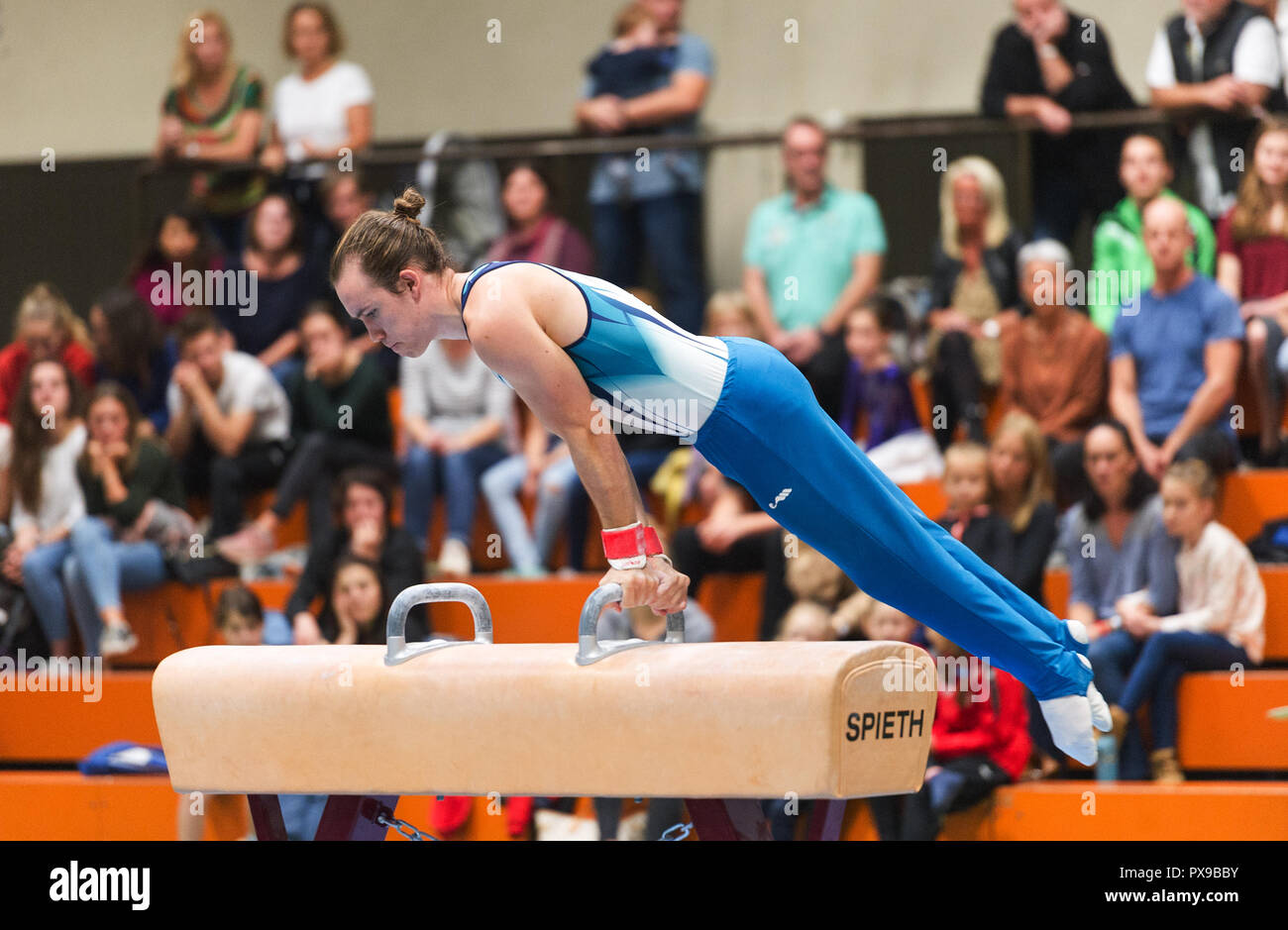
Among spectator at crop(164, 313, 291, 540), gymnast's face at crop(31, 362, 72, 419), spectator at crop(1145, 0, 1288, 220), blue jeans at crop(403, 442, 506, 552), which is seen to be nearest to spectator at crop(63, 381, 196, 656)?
gymnast's face at crop(31, 362, 72, 419)

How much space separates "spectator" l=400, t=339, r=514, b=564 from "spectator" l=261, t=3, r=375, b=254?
1.18 m

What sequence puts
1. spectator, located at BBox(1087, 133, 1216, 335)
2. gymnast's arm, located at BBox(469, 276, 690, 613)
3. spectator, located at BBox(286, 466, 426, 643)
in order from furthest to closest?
1. spectator, located at BBox(1087, 133, 1216, 335)
2. spectator, located at BBox(286, 466, 426, 643)
3. gymnast's arm, located at BBox(469, 276, 690, 613)

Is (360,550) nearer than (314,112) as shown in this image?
Yes

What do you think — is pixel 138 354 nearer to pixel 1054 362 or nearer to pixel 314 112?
pixel 314 112

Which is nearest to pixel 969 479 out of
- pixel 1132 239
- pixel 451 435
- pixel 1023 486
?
pixel 1023 486

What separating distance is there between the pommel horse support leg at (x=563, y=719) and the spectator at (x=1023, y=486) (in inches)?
99.8

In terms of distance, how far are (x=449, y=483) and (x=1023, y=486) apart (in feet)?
8.24

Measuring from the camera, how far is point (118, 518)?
689cm

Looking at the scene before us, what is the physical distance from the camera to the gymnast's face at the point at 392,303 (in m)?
3.43

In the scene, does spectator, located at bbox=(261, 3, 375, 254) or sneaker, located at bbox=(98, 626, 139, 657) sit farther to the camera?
spectator, located at bbox=(261, 3, 375, 254)

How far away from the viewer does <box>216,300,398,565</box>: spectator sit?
7.01 metres

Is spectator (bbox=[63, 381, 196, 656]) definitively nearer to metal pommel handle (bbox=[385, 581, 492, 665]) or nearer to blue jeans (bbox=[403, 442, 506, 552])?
blue jeans (bbox=[403, 442, 506, 552])

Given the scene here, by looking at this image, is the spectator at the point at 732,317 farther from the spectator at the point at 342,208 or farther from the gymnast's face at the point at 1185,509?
the gymnast's face at the point at 1185,509

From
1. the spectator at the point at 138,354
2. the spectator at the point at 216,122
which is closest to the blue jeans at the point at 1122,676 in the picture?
→ the spectator at the point at 138,354
